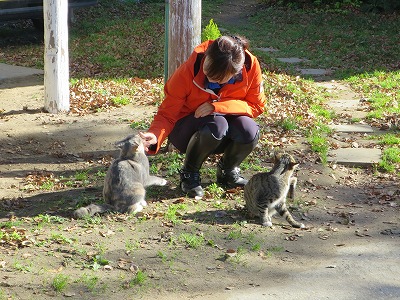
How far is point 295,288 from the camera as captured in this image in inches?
201

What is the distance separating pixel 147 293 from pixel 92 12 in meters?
14.9

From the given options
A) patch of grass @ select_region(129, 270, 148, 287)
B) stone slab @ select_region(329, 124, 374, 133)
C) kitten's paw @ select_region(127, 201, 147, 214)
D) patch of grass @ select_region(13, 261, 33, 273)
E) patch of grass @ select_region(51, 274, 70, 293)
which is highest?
stone slab @ select_region(329, 124, 374, 133)

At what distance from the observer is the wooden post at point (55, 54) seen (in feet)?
30.9

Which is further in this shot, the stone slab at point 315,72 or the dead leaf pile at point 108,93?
the stone slab at point 315,72

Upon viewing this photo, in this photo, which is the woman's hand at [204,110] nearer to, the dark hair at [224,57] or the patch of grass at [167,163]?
the dark hair at [224,57]

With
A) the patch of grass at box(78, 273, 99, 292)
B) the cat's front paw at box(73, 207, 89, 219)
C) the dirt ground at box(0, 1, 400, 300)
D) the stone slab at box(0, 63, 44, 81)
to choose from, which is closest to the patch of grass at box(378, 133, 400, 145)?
the dirt ground at box(0, 1, 400, 300)

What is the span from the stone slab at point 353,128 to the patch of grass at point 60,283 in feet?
17.7

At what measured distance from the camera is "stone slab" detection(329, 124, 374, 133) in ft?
30.8

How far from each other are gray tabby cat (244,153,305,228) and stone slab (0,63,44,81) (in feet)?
21.4

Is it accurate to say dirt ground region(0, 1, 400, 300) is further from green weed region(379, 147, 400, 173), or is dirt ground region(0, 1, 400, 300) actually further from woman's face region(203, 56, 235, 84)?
woman's face region(203, 56, 235, 84)

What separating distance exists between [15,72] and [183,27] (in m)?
4.93

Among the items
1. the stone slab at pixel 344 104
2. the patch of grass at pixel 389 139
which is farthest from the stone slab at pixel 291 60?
the patch of grass at pixel 389 139

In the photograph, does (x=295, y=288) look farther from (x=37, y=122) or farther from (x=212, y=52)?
(x=37, y=122)

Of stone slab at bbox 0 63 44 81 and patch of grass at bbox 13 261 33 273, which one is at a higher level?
stone slab at bbox 0 63 44 81
